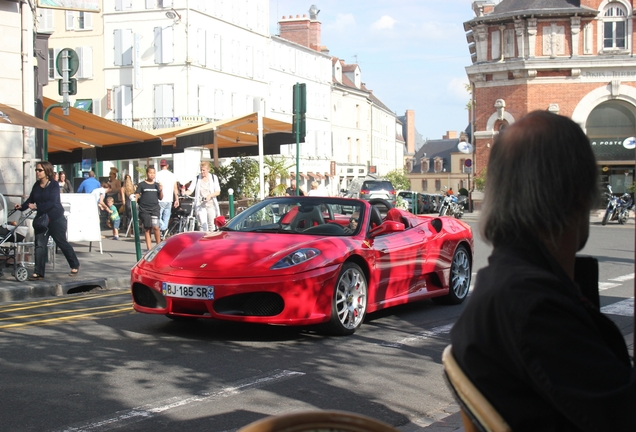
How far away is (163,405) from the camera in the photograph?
5277 mm

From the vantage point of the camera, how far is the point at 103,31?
51625 millimetres

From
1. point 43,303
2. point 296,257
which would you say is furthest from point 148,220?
point 296,257

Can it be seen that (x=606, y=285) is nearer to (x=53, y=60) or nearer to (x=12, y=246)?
(x=12, y=246)

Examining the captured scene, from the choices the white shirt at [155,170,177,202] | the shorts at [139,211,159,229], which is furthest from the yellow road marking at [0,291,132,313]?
the white shirt at [155,170,177,202]

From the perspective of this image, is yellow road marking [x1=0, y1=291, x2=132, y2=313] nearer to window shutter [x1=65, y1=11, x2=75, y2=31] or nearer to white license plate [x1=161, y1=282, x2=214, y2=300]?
white license plate [x1=161, y1=282, x2=214, y2=300]

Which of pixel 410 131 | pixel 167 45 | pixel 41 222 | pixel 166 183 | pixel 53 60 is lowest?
pixel 41 222

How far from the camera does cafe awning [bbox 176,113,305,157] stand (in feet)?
68.3

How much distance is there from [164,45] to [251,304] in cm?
4555

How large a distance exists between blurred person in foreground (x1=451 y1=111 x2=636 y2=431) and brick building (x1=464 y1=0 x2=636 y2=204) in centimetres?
4472

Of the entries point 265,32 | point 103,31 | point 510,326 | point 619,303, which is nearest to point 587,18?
point 265,32

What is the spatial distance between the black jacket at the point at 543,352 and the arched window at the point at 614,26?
47.2m

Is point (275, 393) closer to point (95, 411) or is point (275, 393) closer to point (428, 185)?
point (95, 411)

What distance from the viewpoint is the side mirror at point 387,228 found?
863cm

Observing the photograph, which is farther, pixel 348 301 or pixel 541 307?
pixel 348 301
